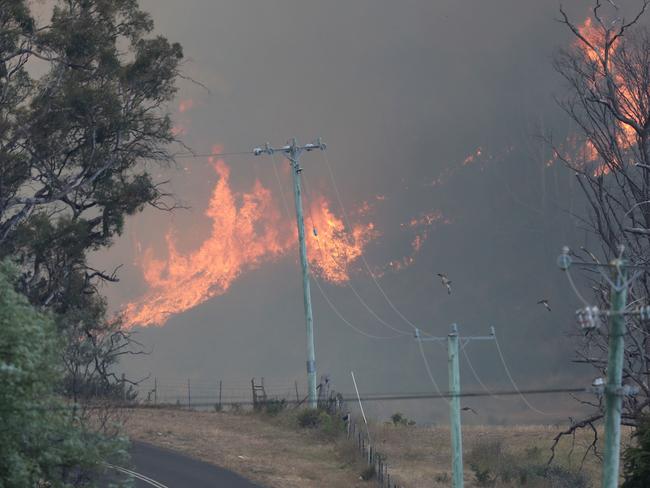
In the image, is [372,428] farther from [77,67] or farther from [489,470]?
[77,67]

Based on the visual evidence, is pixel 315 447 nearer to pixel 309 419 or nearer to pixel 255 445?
pixel 255 445

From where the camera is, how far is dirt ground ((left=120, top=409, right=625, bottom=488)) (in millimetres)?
40812

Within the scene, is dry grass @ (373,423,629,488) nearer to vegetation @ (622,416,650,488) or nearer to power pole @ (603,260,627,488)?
vegetation @ (622,416,650,488)

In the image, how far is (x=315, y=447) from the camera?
45656 mm

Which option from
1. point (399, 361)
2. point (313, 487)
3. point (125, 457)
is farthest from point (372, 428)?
point (399, 361)

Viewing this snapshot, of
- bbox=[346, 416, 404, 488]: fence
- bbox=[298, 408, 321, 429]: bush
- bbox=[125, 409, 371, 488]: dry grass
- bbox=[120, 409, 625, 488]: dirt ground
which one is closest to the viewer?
bbox=[346, 416, 404, 488]: fence

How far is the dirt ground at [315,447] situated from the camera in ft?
134

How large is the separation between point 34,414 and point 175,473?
1869 cm

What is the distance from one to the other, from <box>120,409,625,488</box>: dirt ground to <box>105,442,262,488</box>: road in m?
0.86

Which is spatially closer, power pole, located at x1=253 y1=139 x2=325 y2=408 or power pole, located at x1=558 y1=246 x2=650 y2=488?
power pole, located at x1=558 y1=246 x2=650 y2=488

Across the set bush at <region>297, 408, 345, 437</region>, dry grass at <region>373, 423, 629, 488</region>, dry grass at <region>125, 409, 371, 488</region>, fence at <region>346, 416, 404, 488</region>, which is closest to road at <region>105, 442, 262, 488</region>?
dry grass at <region>125, 409, 371, 488</region>

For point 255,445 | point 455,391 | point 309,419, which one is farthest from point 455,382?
point 309,419

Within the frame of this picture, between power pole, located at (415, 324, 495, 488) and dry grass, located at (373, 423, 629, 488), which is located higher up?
power pole, located at (415, 324, 495, 488)

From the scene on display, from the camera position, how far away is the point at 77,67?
52.0 meters
